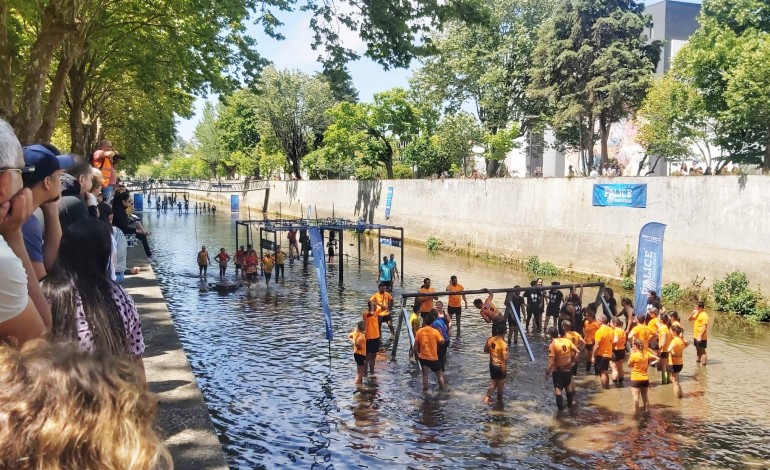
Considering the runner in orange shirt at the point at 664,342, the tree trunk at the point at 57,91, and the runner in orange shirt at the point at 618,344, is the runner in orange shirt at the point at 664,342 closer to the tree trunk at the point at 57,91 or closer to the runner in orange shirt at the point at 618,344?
the runner in orange shirt at the point at 618,344

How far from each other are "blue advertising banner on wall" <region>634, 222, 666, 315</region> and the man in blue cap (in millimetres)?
15538

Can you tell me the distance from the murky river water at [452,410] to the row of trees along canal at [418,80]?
587cm

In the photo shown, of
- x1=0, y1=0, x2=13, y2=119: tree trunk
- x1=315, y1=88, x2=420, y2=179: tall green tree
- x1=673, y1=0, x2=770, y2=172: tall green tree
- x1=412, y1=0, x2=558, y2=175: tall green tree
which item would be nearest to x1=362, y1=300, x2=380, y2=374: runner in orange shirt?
x1=0, y1=0, x2=13, y2=119: tree trunk

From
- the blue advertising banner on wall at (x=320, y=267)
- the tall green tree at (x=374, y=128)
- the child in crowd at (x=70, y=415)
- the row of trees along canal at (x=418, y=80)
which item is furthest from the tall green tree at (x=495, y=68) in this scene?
the child in crowd at (x=70, y=415)

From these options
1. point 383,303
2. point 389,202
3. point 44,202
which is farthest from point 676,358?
point 389,202

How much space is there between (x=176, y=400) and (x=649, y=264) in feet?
46.0

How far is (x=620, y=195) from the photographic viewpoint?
27.0 metres

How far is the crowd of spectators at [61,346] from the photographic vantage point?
1.40 metres

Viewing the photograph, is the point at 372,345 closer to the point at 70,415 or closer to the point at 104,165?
the point at 104,165

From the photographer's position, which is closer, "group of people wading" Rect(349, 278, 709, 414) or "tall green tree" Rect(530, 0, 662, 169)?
"group of people wading" Rect(349, 278, 709, 414)

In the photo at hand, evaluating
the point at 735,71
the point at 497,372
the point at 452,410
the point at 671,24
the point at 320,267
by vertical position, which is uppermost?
the point at 671,24

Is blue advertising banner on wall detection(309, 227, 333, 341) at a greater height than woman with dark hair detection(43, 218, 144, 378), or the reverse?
woman with dark hair detection(43, 218, 144, 378)

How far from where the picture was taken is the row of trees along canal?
42.1ft

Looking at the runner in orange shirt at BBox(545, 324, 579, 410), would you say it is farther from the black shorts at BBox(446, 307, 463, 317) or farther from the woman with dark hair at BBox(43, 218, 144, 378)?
the woman with dark hair at BBox(43, 218, 144, 378)
